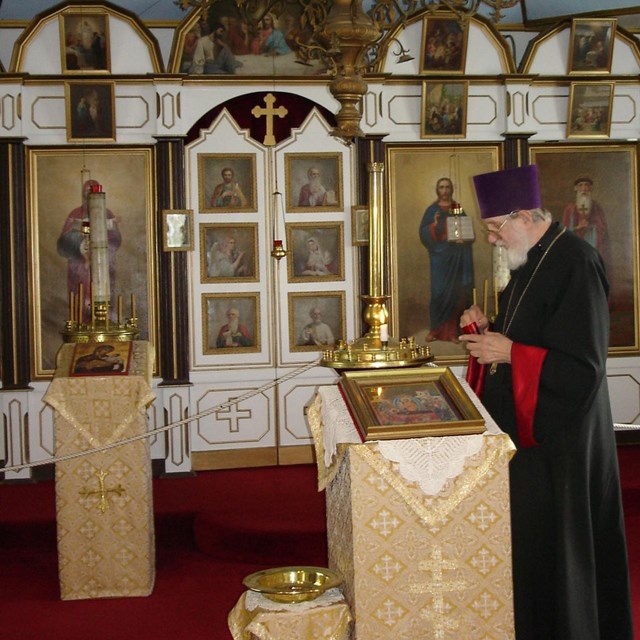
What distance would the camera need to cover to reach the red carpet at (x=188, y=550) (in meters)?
5.20

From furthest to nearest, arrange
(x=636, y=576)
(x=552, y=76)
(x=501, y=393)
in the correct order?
1. (x=552, y=76)
2. (x=636, y=576)
3. (x=501, y=393)

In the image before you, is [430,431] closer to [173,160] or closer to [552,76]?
[173,160]

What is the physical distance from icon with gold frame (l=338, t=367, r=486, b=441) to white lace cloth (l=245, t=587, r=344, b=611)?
0.66 meters

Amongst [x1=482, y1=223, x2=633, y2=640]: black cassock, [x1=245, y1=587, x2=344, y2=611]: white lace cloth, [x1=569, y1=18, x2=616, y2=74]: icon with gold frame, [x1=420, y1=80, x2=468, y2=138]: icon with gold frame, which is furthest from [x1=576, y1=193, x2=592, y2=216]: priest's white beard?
[x1=245, y1=587, x2=344, y2=611]: white lace cloth

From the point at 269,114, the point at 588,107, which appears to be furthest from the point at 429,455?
the point at 588,107

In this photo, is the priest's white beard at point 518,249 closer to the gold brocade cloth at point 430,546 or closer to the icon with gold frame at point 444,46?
the gold brocade cloth at point 430,546

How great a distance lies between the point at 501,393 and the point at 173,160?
5.38 metres

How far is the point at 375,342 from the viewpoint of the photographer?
399cm

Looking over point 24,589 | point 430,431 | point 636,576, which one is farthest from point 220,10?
point 430,431

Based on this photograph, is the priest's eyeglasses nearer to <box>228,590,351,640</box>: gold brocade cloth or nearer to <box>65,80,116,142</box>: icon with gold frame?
<box>228,590,351,640</box>: gold brocade cloth

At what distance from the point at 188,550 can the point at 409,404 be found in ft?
12.9

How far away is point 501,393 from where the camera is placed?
3840mm

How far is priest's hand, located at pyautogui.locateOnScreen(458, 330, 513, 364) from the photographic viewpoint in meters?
3.51

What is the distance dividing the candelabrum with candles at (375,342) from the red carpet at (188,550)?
75.7 inches
